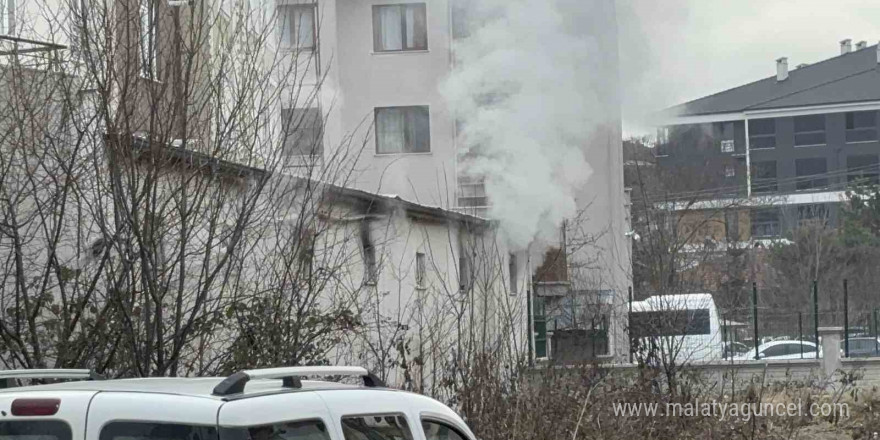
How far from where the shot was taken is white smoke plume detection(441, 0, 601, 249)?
25.0 metres

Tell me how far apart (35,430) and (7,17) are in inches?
383

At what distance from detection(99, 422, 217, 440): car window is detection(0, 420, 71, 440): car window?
164 millimetres

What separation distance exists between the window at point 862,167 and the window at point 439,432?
7077cm

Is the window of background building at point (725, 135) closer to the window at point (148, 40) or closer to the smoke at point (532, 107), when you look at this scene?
the smoke at point (532, 107)

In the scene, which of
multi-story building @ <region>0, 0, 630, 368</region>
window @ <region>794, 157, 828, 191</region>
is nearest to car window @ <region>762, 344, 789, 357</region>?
multi-story building @ <region>0, 0, 630, 368</region>

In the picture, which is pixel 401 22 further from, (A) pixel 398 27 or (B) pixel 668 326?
(B) pixel 668 326

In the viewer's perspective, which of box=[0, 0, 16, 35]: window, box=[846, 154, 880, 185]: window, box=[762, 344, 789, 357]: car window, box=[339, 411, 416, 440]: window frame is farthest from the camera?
box=[846, 154, 880, 185]: window

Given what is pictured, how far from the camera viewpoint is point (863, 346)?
2694 cm

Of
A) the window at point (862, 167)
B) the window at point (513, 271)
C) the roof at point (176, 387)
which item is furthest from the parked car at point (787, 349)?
the window at point (862, 167)

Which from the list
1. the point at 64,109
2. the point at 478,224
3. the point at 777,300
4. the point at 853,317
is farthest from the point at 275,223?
the point at 777,300

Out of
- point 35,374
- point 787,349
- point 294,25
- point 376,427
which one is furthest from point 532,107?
point 376,427

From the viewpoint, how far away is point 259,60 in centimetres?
1006

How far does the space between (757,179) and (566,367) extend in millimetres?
61618

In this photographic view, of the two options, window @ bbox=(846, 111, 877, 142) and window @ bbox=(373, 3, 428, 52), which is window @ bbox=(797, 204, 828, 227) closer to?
window @ bbox=(846, 111, 877, 142)
